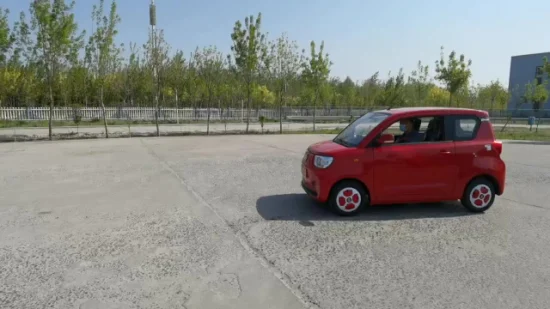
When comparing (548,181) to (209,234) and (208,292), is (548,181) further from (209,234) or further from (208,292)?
(208,292)

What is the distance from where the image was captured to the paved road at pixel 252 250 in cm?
346

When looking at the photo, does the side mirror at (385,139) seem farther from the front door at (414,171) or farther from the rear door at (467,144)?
the rear door at (467,144)

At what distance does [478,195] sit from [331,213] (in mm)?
2458

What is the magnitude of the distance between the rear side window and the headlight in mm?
2120

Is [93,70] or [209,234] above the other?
[93,70]

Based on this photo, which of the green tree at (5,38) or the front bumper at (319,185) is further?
the green tree at (5,38)

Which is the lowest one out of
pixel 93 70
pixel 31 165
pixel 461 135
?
pixel 31 165

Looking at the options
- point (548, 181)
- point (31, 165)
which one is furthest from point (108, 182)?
point (548, 181)

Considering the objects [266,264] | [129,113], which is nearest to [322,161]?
[266,264]

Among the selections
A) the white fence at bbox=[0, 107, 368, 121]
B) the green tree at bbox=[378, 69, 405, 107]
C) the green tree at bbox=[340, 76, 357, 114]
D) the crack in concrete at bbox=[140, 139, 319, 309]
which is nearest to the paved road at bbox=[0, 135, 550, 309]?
the crack in concrete at bbox=[140, 139, 319, 309]

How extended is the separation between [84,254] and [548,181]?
10106 mm

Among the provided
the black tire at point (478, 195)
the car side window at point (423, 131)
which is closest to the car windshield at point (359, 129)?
the car side window at point (423, 131)

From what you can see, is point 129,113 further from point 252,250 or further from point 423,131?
point 252,250

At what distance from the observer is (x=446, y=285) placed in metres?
3.68
